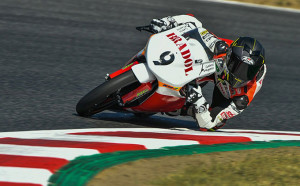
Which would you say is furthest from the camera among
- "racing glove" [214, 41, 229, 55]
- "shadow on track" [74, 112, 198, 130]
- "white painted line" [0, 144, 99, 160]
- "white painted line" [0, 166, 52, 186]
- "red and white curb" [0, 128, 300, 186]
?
"shadow on track" [74, 112, 198, 130]

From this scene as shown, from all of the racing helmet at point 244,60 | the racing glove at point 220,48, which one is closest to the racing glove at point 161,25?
the racing glove at point 220,48

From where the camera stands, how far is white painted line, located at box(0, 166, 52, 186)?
4.12m

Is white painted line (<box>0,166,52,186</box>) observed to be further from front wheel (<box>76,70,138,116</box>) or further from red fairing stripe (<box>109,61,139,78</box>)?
red fairing stripe (<box>109,61,139,78</box>)

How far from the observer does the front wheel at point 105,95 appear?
5.91 metres

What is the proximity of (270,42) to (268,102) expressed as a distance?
3.93 m

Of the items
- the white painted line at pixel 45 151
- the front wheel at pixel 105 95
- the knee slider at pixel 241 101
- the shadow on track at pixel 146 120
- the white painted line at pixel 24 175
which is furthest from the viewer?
the shadow on track at pixel 146 120

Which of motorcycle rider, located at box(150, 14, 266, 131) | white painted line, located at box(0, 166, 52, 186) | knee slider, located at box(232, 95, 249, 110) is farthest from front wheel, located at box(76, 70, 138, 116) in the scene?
white painted line, located at box(0, 166, 52, 186)

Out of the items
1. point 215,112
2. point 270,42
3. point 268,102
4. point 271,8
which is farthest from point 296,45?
point 215,112

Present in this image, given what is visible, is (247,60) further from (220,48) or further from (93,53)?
(93,53)

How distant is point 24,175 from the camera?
13.8ft

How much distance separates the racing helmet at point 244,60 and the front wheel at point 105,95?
1096 millimetres

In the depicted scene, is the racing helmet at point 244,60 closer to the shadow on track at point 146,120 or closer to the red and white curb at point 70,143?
the red and white curb at point 70,143

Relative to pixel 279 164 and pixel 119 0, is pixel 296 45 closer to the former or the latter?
pixel 119 0

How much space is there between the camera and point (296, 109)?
340 inches
